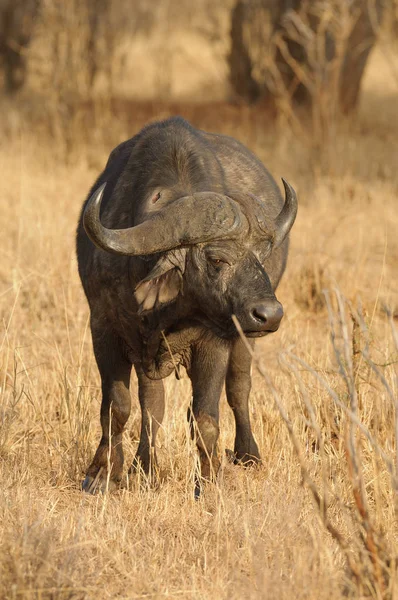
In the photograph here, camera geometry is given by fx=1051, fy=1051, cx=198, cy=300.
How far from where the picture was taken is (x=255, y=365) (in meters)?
3.71

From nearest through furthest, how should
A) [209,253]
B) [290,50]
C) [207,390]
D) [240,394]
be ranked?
[209,253], [207,390], [240,394], [290,50]

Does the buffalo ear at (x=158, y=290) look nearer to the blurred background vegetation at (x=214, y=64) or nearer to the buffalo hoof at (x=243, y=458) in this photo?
the buffalo hoof at (x=243, y=458)

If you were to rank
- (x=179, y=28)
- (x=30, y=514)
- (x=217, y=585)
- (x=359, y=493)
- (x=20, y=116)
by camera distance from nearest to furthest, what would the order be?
1. (x=359, y=493)
2. (x=217, y=585)
3. (x=30, y=514)
4. (x=20, y=116)
5. (x=179, y=28)

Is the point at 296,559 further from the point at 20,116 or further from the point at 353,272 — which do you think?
the point at 20,116

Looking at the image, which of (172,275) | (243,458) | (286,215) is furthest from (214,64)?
(172,275)

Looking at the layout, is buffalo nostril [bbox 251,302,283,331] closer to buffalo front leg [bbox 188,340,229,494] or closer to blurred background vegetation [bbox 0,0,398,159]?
buffalo front leg [bbox 188,340,229,494]

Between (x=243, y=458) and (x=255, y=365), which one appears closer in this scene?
(x=255, y=365)

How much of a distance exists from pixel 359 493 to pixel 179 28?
916 inches

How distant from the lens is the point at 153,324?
16.2 feet

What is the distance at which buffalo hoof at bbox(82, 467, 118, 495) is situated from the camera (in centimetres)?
482

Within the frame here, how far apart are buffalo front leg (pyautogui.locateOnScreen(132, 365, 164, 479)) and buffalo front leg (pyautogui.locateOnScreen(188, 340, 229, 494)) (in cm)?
22

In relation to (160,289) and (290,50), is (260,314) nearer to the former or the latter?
(160,289)

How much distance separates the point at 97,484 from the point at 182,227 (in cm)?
130

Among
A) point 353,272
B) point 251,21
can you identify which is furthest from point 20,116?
point 353,272
